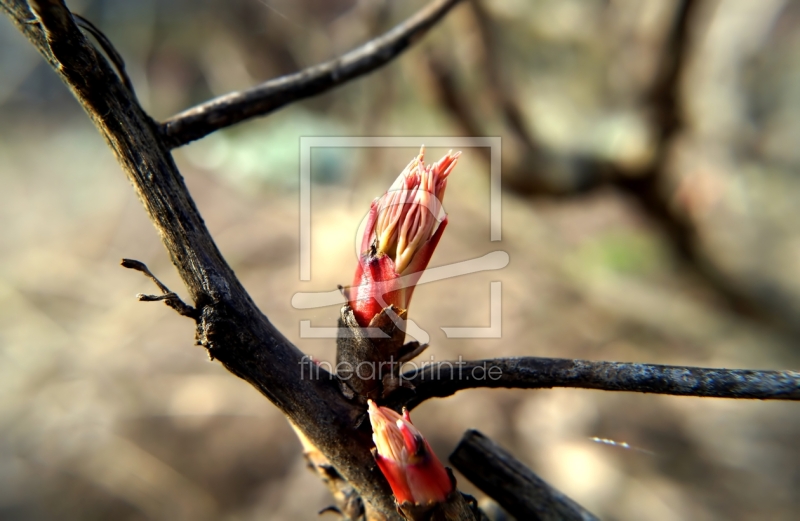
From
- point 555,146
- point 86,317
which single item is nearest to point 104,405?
point 86,317

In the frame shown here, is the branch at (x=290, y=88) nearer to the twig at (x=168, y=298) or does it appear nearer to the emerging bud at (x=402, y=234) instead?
the twig at (x=168, y=298)

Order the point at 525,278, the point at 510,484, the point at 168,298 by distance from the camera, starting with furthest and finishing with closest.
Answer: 1. the point at 525,278
2. the point at 510,484
3. the point at 168,298

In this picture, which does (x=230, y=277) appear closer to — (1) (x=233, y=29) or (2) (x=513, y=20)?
(2) (x=513, y=20)

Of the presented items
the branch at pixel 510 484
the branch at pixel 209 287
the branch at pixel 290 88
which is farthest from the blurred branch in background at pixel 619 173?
the branch at pixel 209 287

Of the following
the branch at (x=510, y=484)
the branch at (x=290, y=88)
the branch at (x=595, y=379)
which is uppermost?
the branch at (x=290, y=88)

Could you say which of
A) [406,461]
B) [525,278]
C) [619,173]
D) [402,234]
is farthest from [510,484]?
[525,278]

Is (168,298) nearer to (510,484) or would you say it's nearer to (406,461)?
(406,461)

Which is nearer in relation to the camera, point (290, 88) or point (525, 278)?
point (290, 88)
